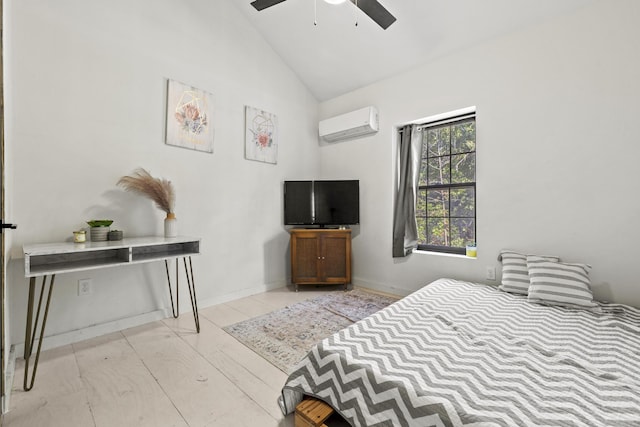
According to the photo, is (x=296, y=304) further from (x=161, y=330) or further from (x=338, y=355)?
(x=338, y=355)

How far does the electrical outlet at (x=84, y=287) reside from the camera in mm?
2230

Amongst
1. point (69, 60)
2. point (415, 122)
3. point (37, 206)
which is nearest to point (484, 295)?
point (415, 122)

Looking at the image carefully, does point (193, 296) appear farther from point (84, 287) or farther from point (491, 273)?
point (491, 273)

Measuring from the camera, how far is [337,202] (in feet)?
12.2

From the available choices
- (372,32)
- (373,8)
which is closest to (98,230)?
(373,8)

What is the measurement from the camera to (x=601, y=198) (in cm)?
223

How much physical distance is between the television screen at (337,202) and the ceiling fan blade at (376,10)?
187cm

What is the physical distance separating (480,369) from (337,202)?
2.65 metres

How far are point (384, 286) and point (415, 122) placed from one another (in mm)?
2025

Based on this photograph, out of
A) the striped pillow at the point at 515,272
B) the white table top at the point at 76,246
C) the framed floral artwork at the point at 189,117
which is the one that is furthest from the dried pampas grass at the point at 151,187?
the striped pillow at the point at 515,272

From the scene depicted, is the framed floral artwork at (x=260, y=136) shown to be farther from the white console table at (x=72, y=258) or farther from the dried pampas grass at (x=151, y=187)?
the white console table at (x=72, y=258)

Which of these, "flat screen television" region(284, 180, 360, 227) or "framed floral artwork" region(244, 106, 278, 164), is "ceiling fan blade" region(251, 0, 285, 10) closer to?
"framed floral artwork" region(244, 106, 278, 164)

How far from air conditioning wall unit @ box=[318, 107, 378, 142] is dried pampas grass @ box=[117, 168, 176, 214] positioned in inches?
88.4

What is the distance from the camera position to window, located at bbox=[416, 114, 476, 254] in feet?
10.1
